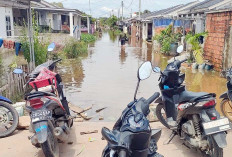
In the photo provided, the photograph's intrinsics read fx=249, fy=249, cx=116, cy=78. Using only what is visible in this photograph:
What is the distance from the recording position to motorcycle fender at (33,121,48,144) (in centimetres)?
314

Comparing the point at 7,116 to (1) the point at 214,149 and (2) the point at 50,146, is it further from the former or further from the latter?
(1) the point at 214,149

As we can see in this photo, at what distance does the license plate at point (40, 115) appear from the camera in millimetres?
3259

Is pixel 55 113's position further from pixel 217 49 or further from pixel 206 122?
pixel 217 49

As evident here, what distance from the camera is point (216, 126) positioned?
3.21m

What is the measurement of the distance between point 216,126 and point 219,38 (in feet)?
27.7

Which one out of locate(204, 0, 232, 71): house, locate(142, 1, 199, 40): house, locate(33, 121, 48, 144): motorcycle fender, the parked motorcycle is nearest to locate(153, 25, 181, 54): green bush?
locate(142, 1, 199, 40): house

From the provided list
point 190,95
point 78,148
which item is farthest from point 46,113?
point 190,95

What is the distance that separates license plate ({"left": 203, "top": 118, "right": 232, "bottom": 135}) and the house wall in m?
7.45

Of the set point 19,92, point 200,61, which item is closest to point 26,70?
point 19,92

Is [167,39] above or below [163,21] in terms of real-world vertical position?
below

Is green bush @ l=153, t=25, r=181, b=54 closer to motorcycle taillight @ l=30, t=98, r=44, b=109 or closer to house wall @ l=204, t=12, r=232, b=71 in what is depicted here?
house wall @ l=204, t=12, r=232, b=71

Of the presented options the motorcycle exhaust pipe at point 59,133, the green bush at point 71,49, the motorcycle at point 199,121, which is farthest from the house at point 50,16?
the motorcycle exhaust pipe at point 59,133

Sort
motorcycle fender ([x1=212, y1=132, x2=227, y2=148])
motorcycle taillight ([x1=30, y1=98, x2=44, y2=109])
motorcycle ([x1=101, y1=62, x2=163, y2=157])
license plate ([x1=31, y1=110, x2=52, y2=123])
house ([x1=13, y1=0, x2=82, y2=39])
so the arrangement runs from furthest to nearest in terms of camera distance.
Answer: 1. house ([x1=13, y1=0, x2=82, y2=39])
2. motorcycle taillight ([x1=30, y1=98, x2=44, y2=109])
3. license plate ([x1=31, y1=110, x2=52, y2=123])
4. motorcycle fender ([x1=212, y1=132, x2=227, y2=148])
5. motorcycle ([x1=101, y1=62, x2=163, y2=157])

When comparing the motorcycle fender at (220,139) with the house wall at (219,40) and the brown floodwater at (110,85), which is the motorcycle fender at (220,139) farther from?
the house wall at (219,40)
